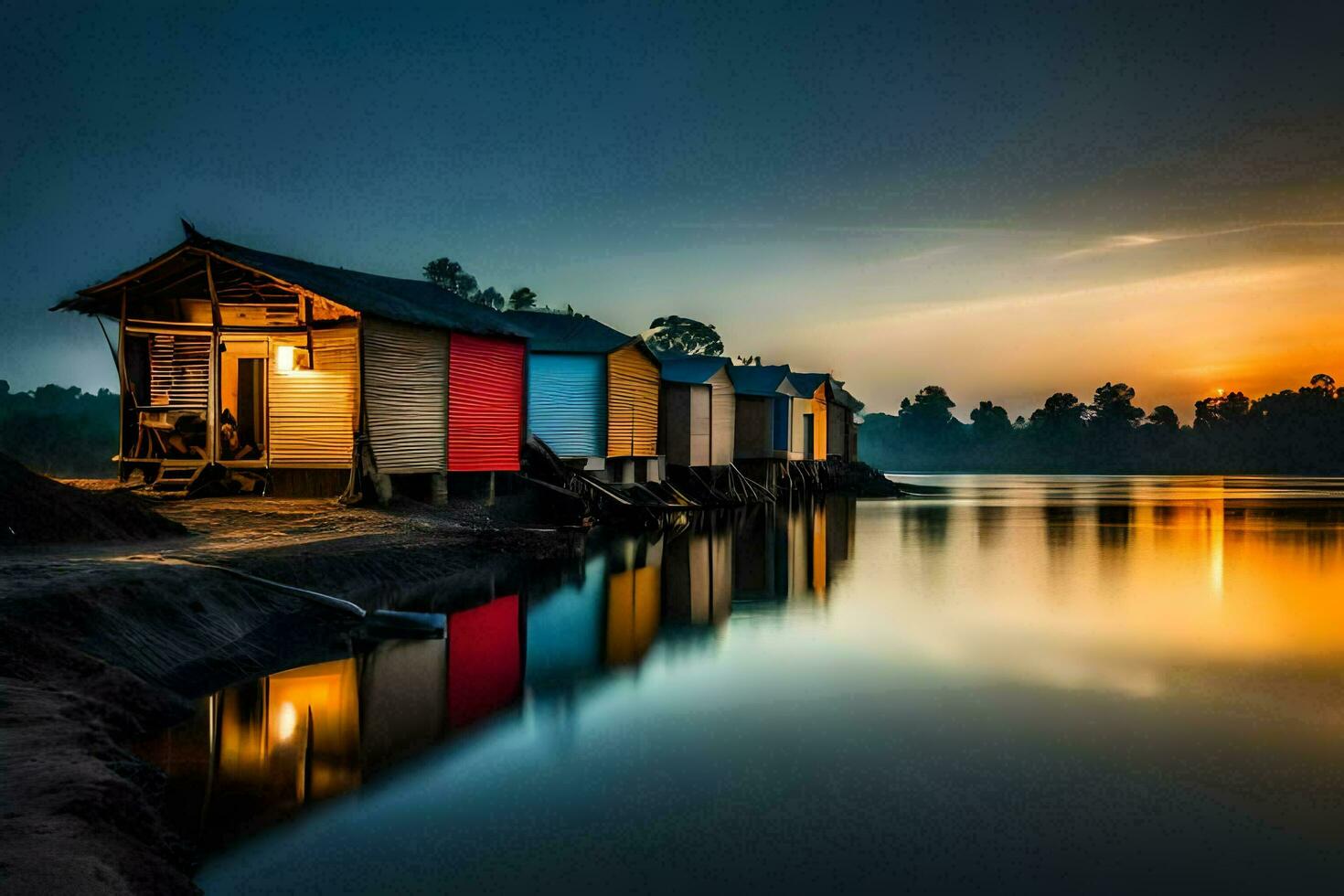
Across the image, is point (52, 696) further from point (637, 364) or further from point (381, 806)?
point (637, 364)

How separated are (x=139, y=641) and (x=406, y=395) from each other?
40.4 ft

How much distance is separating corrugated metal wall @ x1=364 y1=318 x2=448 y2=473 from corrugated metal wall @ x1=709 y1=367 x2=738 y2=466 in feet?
65.2

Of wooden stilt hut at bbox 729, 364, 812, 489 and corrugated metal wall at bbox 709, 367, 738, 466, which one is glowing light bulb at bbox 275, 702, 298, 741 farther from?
wooden stilt hut at bbox 729, 364, 812, 489

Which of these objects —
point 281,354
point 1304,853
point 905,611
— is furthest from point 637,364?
point 1304,853

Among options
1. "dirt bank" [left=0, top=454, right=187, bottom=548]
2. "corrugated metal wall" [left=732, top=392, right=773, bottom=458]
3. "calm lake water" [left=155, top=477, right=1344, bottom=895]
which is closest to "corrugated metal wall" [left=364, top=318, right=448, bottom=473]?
"calm lake water" [left=155, top=477, right=1344, bottom=895]

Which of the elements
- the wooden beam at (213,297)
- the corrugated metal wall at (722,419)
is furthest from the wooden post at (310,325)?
the corrugated metal wall at (722,419)

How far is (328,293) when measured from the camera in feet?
62.1

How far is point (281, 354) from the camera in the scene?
19.6 m

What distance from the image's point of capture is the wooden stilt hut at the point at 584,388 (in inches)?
1169

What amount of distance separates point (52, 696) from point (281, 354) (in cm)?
1380

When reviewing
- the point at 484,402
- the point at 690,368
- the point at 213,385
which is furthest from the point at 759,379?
the point at 213,385

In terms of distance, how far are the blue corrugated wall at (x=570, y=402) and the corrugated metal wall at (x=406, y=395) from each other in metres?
7.32

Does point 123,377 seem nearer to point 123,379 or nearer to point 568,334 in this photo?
point 123,379

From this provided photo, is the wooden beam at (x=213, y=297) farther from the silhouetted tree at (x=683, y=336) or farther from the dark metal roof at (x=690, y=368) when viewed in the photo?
the silhouetted tree at (x=683, y=336)
